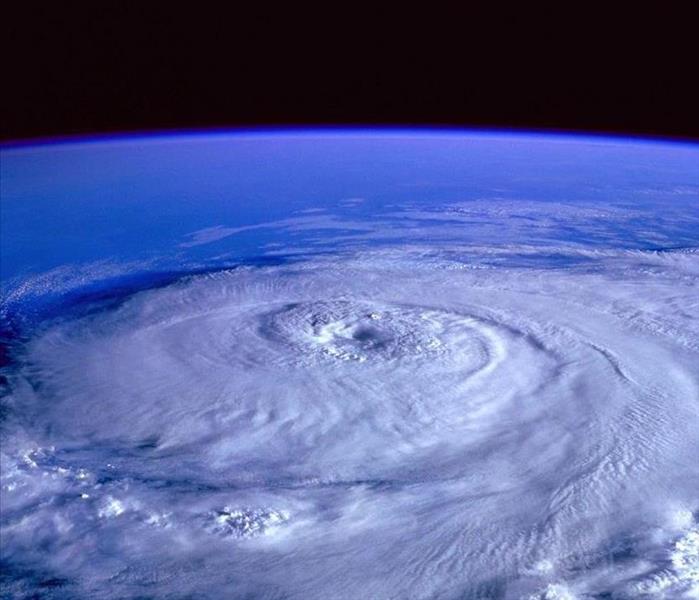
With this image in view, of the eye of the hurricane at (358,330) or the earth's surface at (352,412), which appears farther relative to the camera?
the eye of the hurricane at (358,330)

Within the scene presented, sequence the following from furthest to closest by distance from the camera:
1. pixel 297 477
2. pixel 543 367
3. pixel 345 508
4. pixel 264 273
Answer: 1. pixel 264 273
2. pixel 543 367
3. pixel 297 477
4. pixel 345 508

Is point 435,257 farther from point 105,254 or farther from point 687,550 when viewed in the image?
point 687,550

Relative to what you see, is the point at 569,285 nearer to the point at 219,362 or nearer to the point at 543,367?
the point at 543,367

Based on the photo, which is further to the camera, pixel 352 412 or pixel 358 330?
A: pixel 358 330

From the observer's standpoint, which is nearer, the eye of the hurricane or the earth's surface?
the earth's surface

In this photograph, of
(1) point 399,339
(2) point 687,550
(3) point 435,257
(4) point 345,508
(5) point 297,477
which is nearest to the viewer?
(2) point 687,550

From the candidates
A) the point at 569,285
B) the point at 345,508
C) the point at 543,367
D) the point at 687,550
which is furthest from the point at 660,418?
the point at 569,285

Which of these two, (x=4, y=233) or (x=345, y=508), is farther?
(x=4, y=233)
